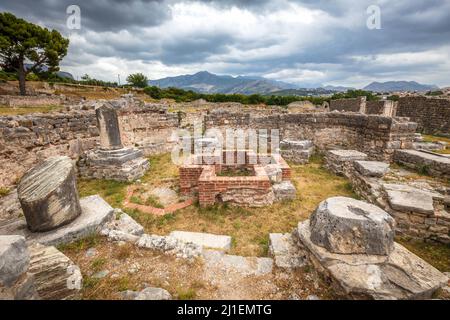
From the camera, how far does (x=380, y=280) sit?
221 centimetres

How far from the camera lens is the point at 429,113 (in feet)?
41.7

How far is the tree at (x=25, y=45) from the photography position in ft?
81.0

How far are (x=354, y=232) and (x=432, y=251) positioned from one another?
2.16 meters

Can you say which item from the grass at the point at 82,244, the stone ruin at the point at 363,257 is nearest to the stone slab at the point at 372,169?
the stone ruin at the point at 363,257

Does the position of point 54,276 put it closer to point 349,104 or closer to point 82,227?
point 82,227

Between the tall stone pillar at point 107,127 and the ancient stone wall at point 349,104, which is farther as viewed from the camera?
the ancient stone wall at point 349,104

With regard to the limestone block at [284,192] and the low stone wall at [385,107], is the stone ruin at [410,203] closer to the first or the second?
the limestone block at [284,192]

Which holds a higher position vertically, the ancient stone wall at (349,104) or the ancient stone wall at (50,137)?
the ancient stone wall at (349,104)

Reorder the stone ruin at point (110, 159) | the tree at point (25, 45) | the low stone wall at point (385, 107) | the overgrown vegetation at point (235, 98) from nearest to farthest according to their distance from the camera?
the stone ruin at point (110, 159) → the low stone wall at point (385, 107) → the tree at point (25, 45) → the overgrown vegetation at point (235, 98)

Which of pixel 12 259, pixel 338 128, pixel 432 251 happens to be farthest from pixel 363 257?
pixel 338 128

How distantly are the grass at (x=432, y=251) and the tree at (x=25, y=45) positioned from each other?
38.9 m

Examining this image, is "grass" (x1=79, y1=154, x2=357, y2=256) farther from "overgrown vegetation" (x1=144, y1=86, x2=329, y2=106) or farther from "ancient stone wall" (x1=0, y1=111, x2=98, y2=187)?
"overgrown vegetation" (x1=144, y1=86, x2=329, y2=106)
